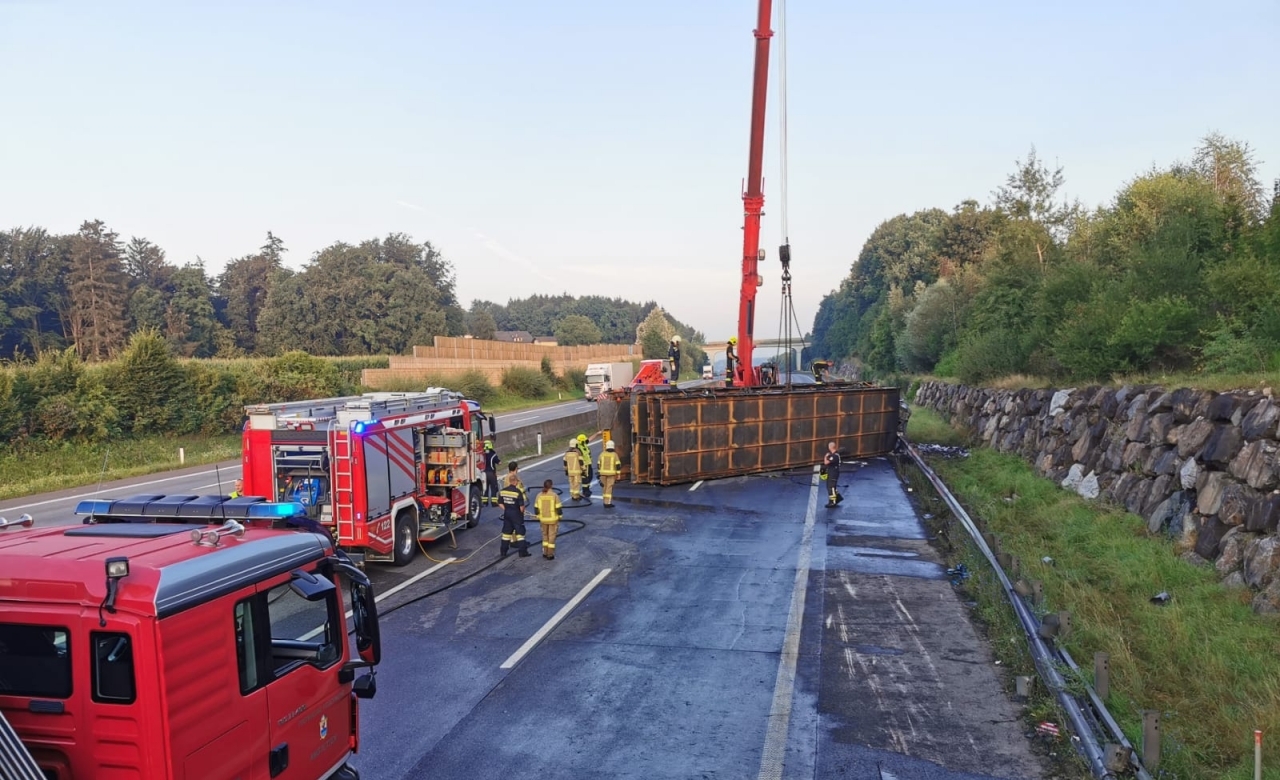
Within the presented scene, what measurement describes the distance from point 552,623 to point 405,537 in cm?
418

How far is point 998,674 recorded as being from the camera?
899 centimetres

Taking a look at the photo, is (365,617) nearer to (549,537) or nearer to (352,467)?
(352,467)

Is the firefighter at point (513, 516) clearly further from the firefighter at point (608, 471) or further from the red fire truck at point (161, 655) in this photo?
the red fire truck at point (161, 655)

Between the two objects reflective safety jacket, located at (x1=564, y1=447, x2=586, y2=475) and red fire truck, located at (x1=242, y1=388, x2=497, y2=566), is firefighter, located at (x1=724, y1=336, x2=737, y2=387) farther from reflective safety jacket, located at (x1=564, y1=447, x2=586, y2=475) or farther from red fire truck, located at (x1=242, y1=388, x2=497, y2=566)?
red fire truck, located at (x1=242, y1=388, x2=497, y2=566)

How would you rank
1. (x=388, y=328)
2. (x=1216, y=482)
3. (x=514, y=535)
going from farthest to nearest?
(x=388, y=328) < (x=514, y=535) < (x=1216, y=482)

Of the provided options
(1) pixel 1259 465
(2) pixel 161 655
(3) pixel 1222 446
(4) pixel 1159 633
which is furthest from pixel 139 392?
(1) pixel 1259 465

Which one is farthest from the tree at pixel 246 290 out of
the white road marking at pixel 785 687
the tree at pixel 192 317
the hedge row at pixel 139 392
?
the white road marking at pixel 785 687

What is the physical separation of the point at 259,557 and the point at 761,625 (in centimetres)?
729

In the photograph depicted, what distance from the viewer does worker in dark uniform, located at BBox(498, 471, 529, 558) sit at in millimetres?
14148

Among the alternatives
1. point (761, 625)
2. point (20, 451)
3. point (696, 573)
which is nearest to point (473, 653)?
point (761, 625)

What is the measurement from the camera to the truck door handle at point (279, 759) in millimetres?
4684

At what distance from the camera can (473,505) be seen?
16891mm

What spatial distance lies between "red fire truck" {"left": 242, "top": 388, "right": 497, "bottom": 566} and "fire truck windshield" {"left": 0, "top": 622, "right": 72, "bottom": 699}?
8238 millimetres

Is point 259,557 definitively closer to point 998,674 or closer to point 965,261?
point 998,674
